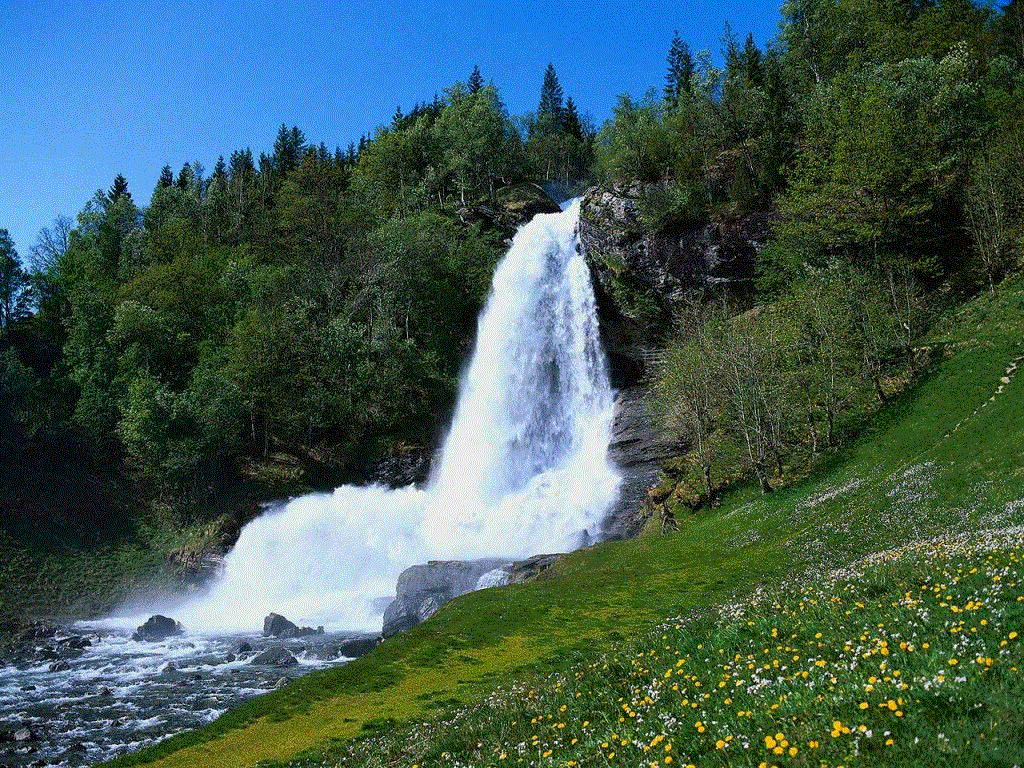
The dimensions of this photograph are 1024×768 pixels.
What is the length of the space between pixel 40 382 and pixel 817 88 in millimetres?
77771

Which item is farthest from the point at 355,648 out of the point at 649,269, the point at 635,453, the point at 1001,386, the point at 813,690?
the point at 649,269

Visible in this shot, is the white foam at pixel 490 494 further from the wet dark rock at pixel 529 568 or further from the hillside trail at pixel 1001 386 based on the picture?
the hillside trail at pixel 1001 386

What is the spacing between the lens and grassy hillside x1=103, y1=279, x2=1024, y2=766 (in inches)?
254

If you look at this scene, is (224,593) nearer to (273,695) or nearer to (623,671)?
(273,695)

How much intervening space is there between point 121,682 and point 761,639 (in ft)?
106

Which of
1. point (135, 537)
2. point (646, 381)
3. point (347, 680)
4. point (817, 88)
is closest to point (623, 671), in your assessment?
point (347, 680)

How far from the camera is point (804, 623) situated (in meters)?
9.65

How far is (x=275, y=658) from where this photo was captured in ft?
109

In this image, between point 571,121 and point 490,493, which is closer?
point 490,493

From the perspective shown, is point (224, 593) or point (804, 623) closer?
point (804, 623)

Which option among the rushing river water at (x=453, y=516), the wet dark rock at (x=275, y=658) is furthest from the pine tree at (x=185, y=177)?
the wet dark rock at (x=275, y=658)

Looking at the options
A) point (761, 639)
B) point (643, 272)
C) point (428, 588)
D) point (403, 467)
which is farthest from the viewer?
point (403, 467)

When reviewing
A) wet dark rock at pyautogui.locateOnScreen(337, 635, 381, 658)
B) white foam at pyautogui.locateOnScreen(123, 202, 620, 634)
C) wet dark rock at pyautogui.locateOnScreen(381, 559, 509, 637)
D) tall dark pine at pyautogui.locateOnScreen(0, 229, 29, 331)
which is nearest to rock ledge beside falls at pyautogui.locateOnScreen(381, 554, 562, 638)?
wet dark rock at pyautogui.locateOnScreen(381, 559, 509, 637)

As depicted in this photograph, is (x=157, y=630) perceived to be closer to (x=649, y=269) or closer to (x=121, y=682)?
(x=121, y=682)
